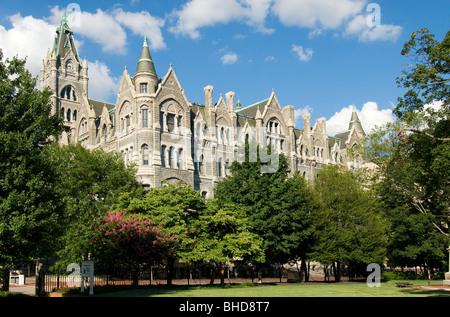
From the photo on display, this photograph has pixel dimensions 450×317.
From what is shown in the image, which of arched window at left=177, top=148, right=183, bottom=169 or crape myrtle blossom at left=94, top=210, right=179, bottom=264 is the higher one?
arched window at left=177, top=148, right=183, bottom=169

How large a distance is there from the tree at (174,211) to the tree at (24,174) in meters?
8.50

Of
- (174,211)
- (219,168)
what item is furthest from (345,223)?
(174,211)

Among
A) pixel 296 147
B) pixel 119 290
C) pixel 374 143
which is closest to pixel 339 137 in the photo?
pixel 296 147

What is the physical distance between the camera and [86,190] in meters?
39.9

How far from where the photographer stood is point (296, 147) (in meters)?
67.6

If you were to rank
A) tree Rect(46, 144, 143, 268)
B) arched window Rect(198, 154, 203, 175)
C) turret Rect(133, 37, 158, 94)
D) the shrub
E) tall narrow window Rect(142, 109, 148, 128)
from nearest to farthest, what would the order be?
tree Rect(46, 144, 143, 268)
the shrub
tall narrow window Rect(142, 109, 148, 128)
turret Rect(133, 37, 158, 94)
arched window Rect(198, 154, 203, 175)

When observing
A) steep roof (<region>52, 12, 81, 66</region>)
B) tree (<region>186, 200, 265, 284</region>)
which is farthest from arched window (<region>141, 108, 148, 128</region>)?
steep roof (<region>52, 12, 81, 66</region>)

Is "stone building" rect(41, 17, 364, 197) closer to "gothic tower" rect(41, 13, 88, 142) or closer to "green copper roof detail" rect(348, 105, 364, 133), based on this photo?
"gothic tower" rect(41, 13, 88, 142)

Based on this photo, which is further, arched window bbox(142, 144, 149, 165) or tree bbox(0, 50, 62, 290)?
arched window bbox(142, 144, 149, 165)

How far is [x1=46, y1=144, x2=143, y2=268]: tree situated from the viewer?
113 ft

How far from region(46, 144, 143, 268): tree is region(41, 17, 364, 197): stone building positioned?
197 inches

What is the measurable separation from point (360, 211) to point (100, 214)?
24511mm

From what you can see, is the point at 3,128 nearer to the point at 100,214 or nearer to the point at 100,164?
the point at 100,214

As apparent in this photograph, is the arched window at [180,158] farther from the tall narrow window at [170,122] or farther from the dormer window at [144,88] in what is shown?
the dormer window at [144,88]
